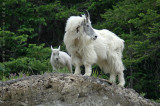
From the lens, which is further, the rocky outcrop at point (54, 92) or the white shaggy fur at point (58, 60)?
the white shaggy fur at point (58, 60)

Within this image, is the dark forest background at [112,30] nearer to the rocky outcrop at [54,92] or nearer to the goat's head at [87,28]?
the goat's head at [87,28]

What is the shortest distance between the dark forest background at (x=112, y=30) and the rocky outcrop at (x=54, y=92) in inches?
251

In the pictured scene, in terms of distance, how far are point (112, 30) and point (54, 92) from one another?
33.6 ft

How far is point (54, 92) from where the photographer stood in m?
6.54

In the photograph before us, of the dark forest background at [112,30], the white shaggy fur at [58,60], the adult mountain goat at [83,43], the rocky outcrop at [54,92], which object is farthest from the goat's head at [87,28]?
the dark forest background at [112,30]

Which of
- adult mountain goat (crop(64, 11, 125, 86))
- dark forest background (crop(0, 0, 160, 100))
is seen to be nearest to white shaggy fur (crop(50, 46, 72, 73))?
dark forest background (crop(0, 0, 160, 100))

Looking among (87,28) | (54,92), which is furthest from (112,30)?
(54,92)

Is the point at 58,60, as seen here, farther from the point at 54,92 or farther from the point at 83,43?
the point at 54,92

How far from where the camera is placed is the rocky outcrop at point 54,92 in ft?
21.5

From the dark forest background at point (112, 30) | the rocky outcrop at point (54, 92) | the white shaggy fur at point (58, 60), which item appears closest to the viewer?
the rocky outcrop at point (54, 92)

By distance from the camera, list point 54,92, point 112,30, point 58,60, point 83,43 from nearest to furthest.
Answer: point 54,92
point 83,43
point 58,60
point 112,30

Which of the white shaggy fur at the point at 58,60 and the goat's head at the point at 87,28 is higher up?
the goat's head at the point at 87,28

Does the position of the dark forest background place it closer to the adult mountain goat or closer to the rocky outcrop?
the adult mountain goat

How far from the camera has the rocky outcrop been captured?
21.5 ft
